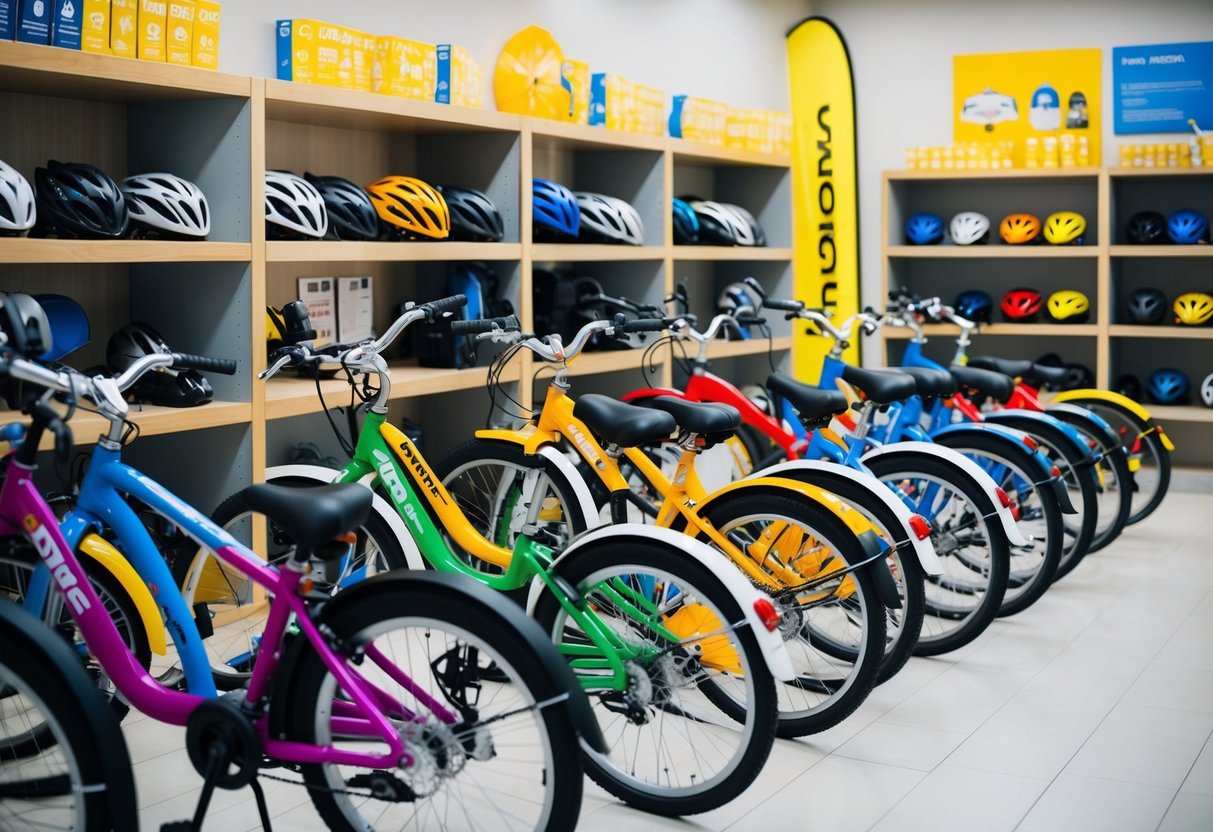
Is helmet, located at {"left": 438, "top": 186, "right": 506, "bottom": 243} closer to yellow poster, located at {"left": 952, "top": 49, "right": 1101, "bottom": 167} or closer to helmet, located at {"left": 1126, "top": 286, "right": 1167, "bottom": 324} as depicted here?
yellow poster, located at {"left": 952, "top": 49, "right": 1101, "bottom": 167}

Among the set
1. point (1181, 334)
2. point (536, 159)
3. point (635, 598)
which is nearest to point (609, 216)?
point (536, 159)

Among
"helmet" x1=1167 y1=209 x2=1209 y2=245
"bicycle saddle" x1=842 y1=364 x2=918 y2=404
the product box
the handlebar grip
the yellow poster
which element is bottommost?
"bicycle saddle" x1=842 y1=364 x2=918 y2=404

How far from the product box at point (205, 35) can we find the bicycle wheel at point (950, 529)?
227 centimetres

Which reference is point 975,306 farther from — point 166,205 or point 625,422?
point 166,205

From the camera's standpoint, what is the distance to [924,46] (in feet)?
26.2

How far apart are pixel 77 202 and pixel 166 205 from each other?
0.92 feet

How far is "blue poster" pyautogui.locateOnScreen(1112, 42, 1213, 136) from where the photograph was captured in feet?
24.3

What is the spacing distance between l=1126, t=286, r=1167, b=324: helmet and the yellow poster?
2.79ft

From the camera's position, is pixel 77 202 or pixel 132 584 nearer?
pixel 132 584

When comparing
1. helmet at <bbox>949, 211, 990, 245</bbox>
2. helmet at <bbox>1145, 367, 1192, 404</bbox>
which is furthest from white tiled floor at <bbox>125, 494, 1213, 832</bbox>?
helmet at <bbox>949, 211, 990, 245</bbox>

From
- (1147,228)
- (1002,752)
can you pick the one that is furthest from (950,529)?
(1147,228)

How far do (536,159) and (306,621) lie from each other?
3987mm

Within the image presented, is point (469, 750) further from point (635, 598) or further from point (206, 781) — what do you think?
point (635, 598)

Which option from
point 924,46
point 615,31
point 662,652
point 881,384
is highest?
point 924,46
